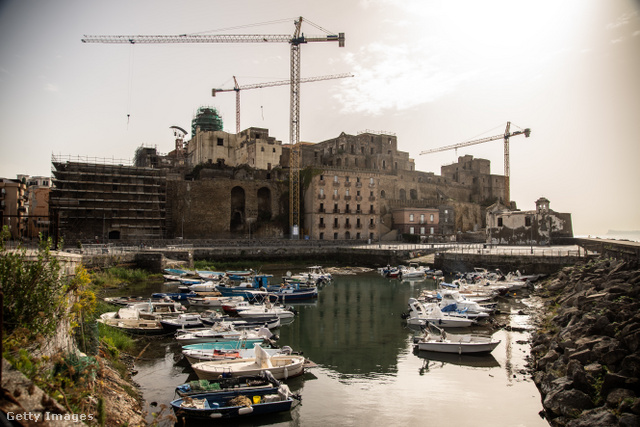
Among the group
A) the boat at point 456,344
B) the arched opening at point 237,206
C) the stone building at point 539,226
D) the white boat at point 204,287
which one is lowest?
the boat at point 456,344

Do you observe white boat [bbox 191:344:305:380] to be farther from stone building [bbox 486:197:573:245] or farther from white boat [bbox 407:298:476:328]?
stone building [bbox 486:197:573:245]

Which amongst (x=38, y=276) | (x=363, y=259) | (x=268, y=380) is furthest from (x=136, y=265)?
(x=38, y=276)

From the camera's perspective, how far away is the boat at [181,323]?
1989 cm

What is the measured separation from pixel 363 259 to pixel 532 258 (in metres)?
18.7

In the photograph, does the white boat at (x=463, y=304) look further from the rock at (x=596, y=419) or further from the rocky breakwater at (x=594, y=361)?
the rock at (x=596, y=419)

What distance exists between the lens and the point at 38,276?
851 centimetres

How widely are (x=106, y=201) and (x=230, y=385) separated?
140 feet

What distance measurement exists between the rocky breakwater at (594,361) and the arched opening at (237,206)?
4758 centimetres

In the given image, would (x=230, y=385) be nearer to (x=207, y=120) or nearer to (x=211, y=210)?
(x=211, y=210)

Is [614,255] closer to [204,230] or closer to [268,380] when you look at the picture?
[268,380]

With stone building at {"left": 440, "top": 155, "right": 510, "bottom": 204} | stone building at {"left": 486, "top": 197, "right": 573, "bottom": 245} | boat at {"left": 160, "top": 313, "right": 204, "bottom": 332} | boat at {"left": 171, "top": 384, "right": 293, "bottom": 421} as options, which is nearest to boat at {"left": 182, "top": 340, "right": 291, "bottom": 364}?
boat at {"left": 171, "top": 384, "right": 293, "bottom": 421}

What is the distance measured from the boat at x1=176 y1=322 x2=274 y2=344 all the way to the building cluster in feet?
85.3

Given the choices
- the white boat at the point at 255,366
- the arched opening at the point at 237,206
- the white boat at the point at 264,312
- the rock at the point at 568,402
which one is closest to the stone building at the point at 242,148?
the arched opening at the point at 237,206

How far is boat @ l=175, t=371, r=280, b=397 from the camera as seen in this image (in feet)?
40.8
